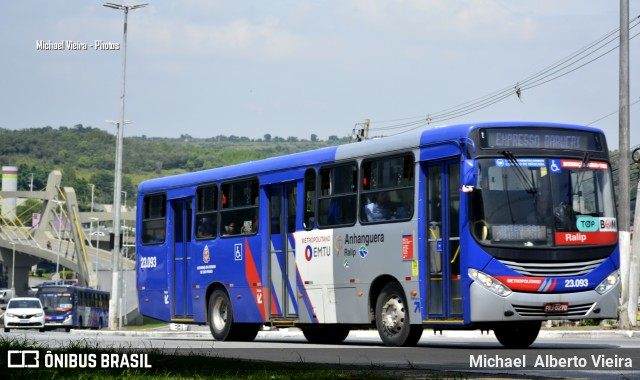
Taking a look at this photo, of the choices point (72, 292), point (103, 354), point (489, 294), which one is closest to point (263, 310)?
point (489, 294)

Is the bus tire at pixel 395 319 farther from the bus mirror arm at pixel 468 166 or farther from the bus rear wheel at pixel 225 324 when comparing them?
the bus rear wheel at pixel 225 324

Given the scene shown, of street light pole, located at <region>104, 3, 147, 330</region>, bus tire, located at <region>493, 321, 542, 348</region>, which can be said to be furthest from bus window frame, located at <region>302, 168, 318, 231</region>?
street light pole, located at <region>104, 3, 147, 330</region>

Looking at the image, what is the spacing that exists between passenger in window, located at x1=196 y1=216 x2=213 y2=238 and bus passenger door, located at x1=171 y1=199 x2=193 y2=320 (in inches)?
18.7

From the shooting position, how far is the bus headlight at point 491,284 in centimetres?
1848

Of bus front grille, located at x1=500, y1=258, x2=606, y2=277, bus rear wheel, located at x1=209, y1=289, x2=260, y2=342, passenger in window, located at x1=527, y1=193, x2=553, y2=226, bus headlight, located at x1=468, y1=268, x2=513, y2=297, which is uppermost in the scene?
passenger in window, located at x1=527, y1=193, x2=553, y2=226

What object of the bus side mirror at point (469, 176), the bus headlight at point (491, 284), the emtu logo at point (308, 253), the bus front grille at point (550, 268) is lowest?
the bus headlight at point (491, 284)

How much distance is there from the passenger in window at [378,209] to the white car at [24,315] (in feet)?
120

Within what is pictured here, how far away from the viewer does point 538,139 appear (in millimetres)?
19312

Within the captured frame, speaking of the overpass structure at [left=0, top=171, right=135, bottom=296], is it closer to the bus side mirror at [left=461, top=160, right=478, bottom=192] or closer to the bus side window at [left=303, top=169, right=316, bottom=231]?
the bus side window at [left=303, top=169, right=316, bottom=231]

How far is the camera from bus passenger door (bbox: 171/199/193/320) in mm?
26312

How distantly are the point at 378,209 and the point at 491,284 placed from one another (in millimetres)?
2943

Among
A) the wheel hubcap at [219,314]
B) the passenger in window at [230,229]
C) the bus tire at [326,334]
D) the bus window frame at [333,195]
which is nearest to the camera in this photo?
the bus window frame at [333,195]

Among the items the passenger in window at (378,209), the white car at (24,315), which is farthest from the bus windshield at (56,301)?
the passenger in window at (378,209)

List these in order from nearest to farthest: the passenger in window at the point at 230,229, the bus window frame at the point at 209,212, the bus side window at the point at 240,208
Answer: the bus side window at the point at 240,208
the passenger in window at the point at 230,229
the bus window frame at the point at 209,212
